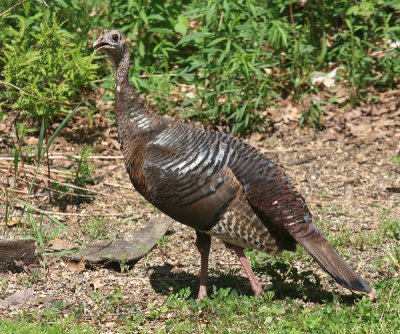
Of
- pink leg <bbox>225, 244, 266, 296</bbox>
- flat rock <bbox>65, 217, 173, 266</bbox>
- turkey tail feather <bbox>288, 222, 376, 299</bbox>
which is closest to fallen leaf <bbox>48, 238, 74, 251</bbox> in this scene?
flat rock <bbox>65, 217, 173, 266</bbox>

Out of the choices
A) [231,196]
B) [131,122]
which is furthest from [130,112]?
[231,196]

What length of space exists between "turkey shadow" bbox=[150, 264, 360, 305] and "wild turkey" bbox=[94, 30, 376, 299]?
0.17 meters

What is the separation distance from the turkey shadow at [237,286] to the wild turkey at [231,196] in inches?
6.6

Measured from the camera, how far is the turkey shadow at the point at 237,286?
5.63 metres

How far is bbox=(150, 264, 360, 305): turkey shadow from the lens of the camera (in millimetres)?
5627

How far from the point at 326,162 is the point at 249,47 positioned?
52.2 inches

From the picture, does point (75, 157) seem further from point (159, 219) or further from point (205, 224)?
point (205, 224)

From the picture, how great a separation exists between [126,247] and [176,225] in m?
0.69

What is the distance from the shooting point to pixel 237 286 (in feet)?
19.7

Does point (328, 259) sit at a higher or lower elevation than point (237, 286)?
higher

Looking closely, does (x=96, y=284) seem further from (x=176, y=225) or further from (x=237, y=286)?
(x=176, y=225)

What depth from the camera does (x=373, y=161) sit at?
26.5 feet

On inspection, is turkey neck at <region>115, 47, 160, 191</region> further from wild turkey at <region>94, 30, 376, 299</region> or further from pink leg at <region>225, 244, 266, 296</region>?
pink leg at <region>225, 244, 266, 296</region>

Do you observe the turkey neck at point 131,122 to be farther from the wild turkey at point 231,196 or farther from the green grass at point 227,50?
the green grass at point 227,50
